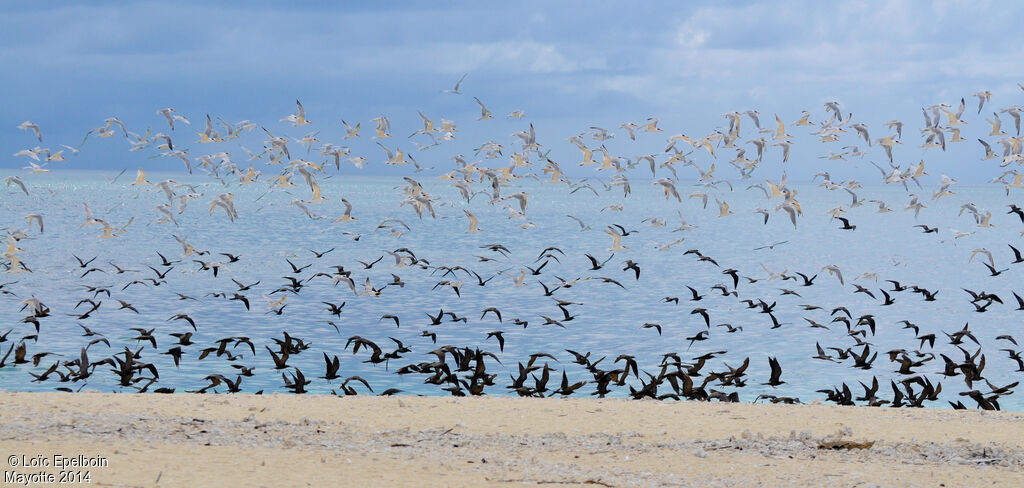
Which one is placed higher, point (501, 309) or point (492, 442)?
point (492, 442)

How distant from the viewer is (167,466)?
9.55 m

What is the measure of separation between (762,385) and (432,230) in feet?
235

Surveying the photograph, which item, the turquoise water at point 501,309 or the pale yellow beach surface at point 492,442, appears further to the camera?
the turquoise water at point 501,309

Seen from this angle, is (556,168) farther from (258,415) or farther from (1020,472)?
(1020,472)

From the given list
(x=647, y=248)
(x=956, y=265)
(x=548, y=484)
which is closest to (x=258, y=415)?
(x=548, y=484)

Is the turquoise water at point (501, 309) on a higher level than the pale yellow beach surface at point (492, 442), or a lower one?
lower

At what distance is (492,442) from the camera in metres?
11.5

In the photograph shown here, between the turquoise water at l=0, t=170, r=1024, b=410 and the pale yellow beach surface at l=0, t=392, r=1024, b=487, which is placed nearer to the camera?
the pale yellow beach surface at l=0, t=392, r=1024, b=487

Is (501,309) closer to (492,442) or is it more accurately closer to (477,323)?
(477,323)

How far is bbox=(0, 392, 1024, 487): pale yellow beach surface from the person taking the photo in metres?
9.69

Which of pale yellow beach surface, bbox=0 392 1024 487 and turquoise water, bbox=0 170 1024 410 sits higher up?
pale yellow beach surface, bbox=0 392 1024 487

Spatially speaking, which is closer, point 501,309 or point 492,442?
point 492,442

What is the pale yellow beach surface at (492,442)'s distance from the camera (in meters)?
9.69

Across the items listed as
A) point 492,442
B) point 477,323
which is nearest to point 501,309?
point 477,323
